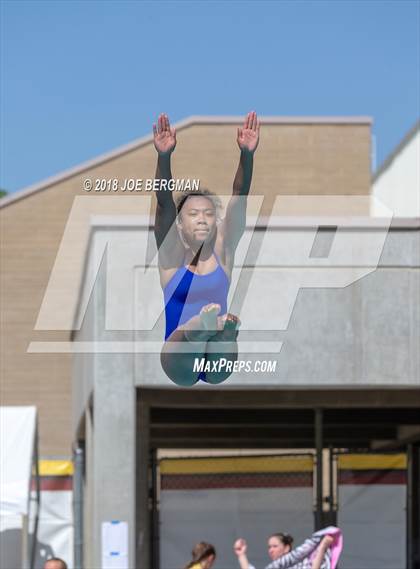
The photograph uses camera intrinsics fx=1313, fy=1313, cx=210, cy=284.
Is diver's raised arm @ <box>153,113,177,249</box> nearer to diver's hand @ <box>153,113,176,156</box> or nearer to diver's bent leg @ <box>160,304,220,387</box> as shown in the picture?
diver's hand @ <box>153,113,176,156</box>

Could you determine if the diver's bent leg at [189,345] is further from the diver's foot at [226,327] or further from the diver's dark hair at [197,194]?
the diver's dark hair at [197,194]

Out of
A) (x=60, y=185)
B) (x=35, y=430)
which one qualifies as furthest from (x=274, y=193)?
(x=35, y=430)

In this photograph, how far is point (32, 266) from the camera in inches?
976

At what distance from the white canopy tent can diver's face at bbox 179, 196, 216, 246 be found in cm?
1365

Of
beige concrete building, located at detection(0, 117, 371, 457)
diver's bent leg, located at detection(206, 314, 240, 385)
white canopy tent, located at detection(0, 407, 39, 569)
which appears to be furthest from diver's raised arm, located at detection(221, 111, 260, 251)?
beige concrete building, located at detection(0, 117, 371, 457)

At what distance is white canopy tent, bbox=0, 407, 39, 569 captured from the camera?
64.1 ft

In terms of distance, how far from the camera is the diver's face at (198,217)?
633cm

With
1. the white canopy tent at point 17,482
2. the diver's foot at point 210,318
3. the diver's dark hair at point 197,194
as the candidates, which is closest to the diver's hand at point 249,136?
the diver's dark hair at point 197,194

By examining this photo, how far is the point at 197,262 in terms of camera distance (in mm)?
6629

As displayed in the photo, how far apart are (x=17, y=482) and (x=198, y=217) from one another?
14.2 m

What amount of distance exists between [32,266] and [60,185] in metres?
1.65

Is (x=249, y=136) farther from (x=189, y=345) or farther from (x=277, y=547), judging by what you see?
(x=277, y=547)

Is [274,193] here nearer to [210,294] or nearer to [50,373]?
[50,373]

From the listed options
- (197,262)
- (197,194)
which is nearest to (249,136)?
(197,194)
